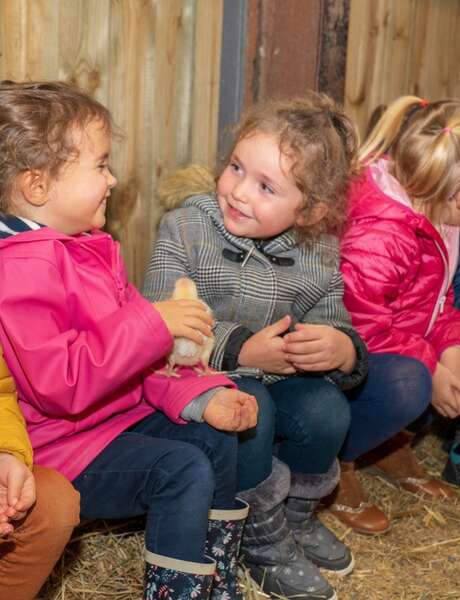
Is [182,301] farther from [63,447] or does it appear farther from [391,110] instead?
[391,110]

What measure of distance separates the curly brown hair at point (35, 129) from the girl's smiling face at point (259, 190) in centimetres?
50

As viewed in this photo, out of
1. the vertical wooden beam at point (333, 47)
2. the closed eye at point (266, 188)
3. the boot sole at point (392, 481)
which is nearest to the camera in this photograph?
Result: the closed eye at point (266, 188)

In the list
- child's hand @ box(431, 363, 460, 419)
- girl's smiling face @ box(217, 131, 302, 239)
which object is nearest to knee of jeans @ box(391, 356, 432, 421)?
child's hand @ box(431, 363, 460, 419)

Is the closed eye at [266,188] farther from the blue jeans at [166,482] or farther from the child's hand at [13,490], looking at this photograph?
the child's hand at [13,490]

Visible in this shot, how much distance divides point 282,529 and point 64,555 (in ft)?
2.12

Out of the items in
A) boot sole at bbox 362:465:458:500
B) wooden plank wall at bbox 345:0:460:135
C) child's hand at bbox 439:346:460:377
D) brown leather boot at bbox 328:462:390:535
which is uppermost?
wooden plank wall at bbox 345:0:460:135

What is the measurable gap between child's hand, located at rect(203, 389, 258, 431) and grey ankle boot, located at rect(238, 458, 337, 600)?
29cm

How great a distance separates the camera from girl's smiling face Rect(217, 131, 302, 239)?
246cm

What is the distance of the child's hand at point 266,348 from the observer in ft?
7.98

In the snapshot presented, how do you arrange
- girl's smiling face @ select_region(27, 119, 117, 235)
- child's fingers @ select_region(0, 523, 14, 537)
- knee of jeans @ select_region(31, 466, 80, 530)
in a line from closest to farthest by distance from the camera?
child's fingers @ select_region(0, 523, 14, 537) → knee of jeans @ select_region(31, 466, 80, 530) → girl's smiling face @ select_region(27, 119, 117, 235)

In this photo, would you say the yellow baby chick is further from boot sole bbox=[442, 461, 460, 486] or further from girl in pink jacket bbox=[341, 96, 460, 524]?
boot sole bbox=[442, 461, 460, 486]

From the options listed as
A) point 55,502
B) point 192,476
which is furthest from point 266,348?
point 55,502

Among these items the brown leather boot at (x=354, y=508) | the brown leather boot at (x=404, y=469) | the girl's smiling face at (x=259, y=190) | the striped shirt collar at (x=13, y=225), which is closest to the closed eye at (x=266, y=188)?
the girl's smiling face at (x=259, y=190)

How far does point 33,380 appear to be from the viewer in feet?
6.40
